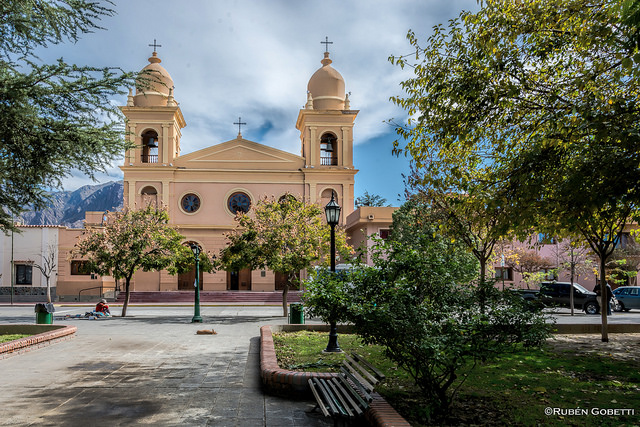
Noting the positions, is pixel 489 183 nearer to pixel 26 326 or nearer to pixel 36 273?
pixel 26 326

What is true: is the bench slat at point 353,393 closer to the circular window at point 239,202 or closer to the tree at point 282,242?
the tree at point 282,242

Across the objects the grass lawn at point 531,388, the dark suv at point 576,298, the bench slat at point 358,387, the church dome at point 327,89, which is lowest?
the dark suv at point 576,298

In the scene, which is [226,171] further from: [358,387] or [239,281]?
[358,387]

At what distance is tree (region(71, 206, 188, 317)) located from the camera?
21188 mm

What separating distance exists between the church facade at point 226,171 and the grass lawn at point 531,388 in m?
27.8

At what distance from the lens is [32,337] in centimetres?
1127

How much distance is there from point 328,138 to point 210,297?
14.7m

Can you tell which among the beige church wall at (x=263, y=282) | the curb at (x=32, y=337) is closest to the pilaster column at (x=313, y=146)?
the beige church wall at (x=263, y=282)

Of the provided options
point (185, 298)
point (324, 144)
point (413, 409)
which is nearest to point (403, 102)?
point (413, 409)

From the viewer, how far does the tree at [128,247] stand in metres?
21.2

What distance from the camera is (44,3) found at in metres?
8.74

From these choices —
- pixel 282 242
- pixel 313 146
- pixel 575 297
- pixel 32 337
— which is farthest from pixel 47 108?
pixel 313 146

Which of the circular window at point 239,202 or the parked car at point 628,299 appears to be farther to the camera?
the circular window at point 239,202

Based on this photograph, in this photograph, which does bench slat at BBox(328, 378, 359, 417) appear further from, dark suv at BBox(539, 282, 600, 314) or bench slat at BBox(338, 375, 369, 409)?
dark suv at BBox(539, 282, 600, 314)
